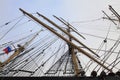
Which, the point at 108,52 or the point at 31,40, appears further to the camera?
the point at 31,40

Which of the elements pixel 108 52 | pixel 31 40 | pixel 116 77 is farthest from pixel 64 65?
pixel 116 77

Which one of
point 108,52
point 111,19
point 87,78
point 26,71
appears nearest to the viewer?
point 87,78

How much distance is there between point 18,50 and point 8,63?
345 centimetres

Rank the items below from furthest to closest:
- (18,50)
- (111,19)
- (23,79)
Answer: (18,50), (111,19), (23,79)

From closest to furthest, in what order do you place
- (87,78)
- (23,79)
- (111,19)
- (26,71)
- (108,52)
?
(23,79) < (87,78) < (108,52) < (26,71) < (111,19)

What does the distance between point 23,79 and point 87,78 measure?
3.31m

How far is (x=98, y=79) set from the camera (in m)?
13.1

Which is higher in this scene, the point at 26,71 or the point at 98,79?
the point at 98,79

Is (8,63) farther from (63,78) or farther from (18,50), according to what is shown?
(63,78)

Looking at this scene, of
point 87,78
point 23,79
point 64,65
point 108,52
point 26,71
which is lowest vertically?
point 64,65

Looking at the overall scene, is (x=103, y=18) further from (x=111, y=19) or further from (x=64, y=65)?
(x=64, y=65)

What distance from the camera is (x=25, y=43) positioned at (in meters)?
30.9

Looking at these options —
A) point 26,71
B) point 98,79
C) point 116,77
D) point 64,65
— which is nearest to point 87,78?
point 98,79

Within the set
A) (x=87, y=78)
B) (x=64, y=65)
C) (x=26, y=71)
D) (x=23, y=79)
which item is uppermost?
(x=23, y=79)
